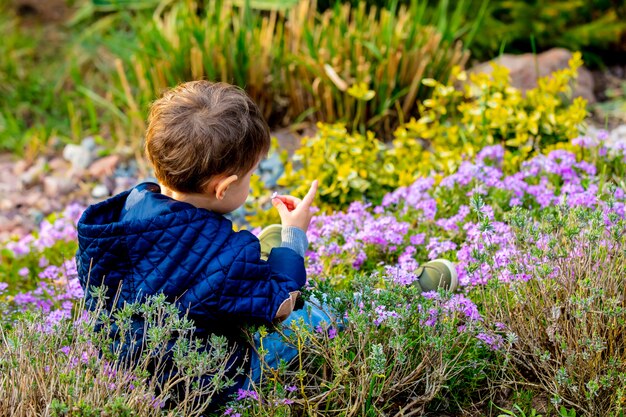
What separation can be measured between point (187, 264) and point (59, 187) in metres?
3.12

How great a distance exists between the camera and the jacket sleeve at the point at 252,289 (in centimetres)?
243

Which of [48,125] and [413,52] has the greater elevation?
[413,52]

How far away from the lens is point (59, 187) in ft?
17.2

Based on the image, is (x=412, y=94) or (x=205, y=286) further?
(x=412, y=94)

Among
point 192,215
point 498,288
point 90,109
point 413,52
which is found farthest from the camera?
point 90,109

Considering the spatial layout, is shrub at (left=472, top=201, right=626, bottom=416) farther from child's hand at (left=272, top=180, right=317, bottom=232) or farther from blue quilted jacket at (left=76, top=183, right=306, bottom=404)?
blue quilted jacket at (left=76, top=183, right=306, bottom=404)

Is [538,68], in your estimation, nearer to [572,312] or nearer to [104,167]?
[104,167]

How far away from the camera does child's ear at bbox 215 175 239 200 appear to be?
8.20 ft

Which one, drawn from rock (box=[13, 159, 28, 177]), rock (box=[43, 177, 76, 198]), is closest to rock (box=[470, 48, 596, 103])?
rock (box=[43, 177, 76, 198])

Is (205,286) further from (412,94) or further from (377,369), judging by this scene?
(412,94)

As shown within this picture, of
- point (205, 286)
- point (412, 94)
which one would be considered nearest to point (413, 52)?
point (412, 94)

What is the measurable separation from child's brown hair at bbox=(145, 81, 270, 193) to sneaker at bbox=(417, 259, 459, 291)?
3.34 ft

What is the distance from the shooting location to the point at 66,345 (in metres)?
2.73

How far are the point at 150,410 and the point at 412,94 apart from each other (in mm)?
3182
